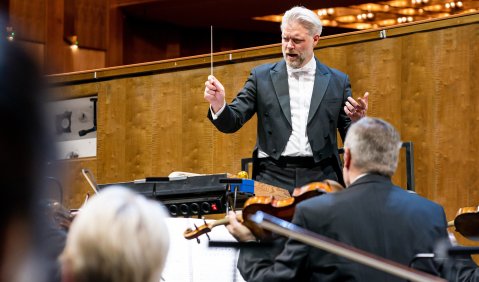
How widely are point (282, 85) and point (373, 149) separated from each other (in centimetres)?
173

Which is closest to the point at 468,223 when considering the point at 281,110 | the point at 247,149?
the point at 281,110

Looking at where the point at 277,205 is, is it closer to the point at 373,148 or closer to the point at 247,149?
the point at 373,148

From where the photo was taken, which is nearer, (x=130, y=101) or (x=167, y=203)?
(x=167, y=203)

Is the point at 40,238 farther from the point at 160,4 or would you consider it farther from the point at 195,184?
the point at 160,4

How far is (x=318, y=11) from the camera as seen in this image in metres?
11.9

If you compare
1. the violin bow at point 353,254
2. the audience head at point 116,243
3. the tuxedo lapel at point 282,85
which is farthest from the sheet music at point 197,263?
the audience head at point 116,243

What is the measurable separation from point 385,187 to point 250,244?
1.57ft

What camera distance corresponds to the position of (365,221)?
2.54 m

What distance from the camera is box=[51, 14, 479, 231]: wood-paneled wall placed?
6.45 metres

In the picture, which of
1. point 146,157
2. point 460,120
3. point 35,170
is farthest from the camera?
point 146,157

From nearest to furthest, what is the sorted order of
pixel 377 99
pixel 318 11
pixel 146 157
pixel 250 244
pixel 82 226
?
pixel 82 226 < pixel 250 244 < pixel 377 99 < pixel 146 157 < pixel 318 11

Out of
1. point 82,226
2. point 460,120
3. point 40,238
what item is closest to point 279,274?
point 82,226

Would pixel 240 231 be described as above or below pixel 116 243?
below

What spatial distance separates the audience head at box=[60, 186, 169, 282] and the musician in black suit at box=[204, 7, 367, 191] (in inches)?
116
